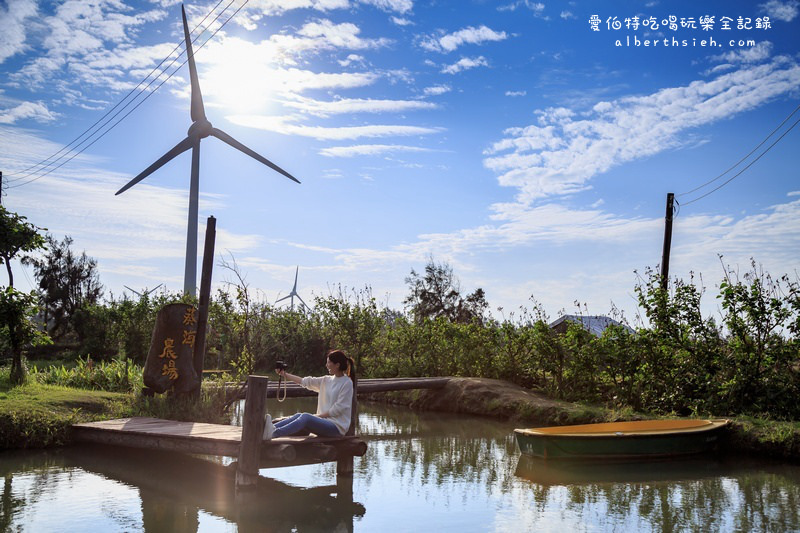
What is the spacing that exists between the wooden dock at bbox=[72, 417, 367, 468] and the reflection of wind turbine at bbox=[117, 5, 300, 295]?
612 inches

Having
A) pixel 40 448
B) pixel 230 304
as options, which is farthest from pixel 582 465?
pixel 230 304

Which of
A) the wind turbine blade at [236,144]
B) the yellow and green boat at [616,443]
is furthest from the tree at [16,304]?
the wind turbine blade at [236,144]

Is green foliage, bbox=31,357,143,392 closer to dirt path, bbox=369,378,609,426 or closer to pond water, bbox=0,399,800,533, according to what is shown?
pond water, bbox=0,399,800,533

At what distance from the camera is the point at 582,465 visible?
992cm

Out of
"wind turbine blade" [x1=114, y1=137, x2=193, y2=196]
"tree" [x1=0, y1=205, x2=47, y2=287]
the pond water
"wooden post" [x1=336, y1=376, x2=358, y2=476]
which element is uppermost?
"wind turbine blade" [x1=114, y1=137, x2=193, y2=196]

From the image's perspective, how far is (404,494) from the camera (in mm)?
8109

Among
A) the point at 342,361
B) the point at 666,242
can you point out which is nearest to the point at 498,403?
the point at 666,242

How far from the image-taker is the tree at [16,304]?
13.1m

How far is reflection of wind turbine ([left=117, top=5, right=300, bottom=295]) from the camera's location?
1021 inches

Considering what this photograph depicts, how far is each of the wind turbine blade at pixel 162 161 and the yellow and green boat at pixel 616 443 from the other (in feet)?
66.1

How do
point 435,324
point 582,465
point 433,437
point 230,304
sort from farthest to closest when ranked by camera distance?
point 435,324 < point 230,304 < point 433,437 < point 582,465

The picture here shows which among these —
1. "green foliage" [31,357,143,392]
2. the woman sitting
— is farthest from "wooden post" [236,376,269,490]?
"green foliage" [31,357,143,392]

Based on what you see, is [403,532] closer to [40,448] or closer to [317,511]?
[317,511]

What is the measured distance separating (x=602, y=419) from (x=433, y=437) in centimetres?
315
